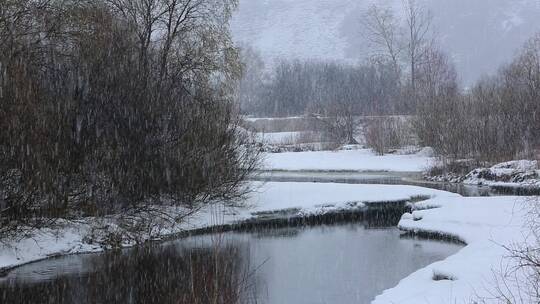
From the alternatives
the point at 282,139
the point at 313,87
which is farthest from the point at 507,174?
the point at 313,87

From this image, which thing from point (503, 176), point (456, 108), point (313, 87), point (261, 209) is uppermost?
point (313, 87)

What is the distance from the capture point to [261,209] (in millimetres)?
23688

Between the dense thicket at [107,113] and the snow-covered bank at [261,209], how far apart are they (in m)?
0.68

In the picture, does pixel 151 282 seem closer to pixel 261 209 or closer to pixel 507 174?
pixel 261 209

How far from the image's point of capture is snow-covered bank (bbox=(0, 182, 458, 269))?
1645 cm

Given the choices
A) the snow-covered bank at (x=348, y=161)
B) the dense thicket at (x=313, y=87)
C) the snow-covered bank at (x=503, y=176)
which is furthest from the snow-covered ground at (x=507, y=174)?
the dense thicket at (x=313, y=87)

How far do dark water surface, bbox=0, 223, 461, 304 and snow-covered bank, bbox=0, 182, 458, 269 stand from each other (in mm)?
573

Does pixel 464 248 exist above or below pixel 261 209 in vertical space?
below

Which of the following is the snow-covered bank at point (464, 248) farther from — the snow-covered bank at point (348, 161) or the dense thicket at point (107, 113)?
the snow-covered bank at point (348, 161)

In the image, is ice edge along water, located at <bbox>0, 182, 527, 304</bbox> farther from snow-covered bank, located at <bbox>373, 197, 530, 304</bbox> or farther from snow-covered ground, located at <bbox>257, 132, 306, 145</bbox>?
snow-covered ground, located at <bbox>257, 132, 306, 145</bbox>

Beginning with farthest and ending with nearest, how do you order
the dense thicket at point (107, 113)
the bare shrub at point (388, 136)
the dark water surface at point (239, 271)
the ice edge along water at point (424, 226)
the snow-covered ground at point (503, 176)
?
the bare shrub at point (388, 136)
the snow-covered ground at point (503, 176)
the dense thicket at point (107, 113)
the dark water surface at point (239, 271)
the ice edge along water at point (424, 226)

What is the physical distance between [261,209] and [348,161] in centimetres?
2546

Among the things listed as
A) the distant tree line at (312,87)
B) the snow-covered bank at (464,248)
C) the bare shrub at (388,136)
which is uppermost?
the distant tree line at (312,87)

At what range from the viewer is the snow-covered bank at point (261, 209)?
16.5m
